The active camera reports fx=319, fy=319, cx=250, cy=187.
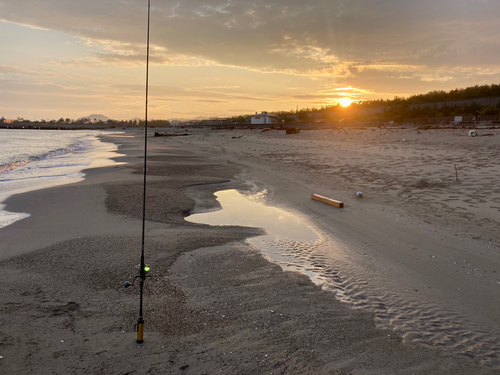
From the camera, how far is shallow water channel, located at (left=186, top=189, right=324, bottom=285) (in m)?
5.27

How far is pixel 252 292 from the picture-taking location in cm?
410

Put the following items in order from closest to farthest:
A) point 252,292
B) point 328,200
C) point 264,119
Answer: point 252,292 → point 328,200 → point 264,119

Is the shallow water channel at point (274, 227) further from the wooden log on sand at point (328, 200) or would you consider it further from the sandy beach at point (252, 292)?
the wooden log on sand at point (328, 200)

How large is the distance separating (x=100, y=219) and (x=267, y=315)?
16.3 ft

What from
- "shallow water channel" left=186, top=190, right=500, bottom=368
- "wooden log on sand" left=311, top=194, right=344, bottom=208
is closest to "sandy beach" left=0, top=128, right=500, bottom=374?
"shallow water channel" left=186, top=190, right=500, bottom=368

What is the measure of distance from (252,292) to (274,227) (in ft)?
10.1

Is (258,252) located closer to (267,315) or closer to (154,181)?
(267,315)

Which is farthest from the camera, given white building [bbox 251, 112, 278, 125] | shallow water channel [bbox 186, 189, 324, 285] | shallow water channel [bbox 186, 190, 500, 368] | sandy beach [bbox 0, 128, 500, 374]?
white building [bbox 251, 112, 278, 125]

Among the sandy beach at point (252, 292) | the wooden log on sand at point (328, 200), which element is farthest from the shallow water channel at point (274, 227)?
the wooden log on sand at point (328, 200)

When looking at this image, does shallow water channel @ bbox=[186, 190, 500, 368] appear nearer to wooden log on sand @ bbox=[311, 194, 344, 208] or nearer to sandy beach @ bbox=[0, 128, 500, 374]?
sandy beach @ bbox=[0, 128, 500, 374]

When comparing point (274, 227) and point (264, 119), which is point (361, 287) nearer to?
point (274, 227)

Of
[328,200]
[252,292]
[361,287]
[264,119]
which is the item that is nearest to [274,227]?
[328,200]

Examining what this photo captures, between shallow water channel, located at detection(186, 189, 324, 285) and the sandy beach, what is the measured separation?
5.7 inches

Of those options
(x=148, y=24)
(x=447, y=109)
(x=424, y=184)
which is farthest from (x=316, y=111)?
(x=148, y=24)
